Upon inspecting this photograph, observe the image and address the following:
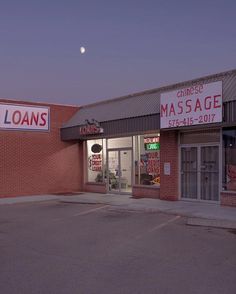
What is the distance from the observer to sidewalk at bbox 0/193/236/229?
11703 mm

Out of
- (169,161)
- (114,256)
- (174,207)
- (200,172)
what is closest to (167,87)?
(169,161)

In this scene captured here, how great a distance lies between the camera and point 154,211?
1388cm

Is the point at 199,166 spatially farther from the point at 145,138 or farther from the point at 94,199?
the point at 94,199

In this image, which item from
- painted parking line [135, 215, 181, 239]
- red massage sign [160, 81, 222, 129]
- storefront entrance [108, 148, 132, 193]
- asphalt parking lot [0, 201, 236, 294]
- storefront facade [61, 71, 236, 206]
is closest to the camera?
asphalt parking lot [0, 201, 236, 294]

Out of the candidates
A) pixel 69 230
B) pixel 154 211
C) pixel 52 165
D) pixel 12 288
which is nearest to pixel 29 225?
pixel 69 230

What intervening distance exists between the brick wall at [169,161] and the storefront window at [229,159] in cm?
226

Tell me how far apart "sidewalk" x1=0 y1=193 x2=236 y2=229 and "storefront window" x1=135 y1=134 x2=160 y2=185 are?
1.12m

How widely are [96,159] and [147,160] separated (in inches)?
163

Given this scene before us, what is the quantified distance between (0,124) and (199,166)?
981 cm

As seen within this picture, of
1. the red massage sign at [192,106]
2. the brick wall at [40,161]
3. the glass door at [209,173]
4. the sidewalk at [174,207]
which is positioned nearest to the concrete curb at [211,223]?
the sidewalk at [174,207]

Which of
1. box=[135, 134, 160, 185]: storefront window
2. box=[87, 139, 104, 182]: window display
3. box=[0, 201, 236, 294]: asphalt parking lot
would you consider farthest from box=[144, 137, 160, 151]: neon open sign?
box=[0, 201, 236, 294]: asphalt parking lot

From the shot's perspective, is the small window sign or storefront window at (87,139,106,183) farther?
storefront window at (87,139,106,183)

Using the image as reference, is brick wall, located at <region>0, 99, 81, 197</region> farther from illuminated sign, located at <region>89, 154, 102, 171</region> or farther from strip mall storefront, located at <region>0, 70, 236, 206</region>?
illuminated sign, located at <region>89, 154, 102, 171</region>

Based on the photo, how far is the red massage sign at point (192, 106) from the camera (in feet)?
44.3
